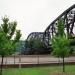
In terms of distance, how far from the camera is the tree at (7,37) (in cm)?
3634

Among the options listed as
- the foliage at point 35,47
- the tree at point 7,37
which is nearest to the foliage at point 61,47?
the tree at point 7,37

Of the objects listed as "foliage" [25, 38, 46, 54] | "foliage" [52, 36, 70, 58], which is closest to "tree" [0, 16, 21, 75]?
"foliage" [52, 36, 70, 58]

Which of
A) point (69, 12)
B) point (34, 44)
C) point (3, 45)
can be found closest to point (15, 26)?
point (3, 45)

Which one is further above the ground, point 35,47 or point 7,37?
point 7,37

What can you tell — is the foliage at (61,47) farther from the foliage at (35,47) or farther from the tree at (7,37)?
the foliage at (35,47)

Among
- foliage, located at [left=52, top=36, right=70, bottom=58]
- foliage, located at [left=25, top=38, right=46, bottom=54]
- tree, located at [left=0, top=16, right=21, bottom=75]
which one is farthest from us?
foliage, located at [left=25, top=38, right=46, bottom=54]

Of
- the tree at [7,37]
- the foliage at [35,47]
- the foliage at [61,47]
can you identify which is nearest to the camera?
the tree at [7,37]

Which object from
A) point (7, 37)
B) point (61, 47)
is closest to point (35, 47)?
point (61, 47)

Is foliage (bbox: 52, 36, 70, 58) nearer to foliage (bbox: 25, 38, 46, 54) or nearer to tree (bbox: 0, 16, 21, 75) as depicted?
tree (bbox: 0, 16, 21, 75)

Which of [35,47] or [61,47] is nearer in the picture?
[61,47]

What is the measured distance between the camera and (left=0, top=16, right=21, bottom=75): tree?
36344 millimetres

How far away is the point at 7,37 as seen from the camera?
3994cm

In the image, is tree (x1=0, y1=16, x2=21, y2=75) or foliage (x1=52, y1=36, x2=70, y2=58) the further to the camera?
foliage (x1=52, y1=36, x2=70, y2=58)

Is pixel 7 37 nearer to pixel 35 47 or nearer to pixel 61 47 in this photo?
pixel 61 47
